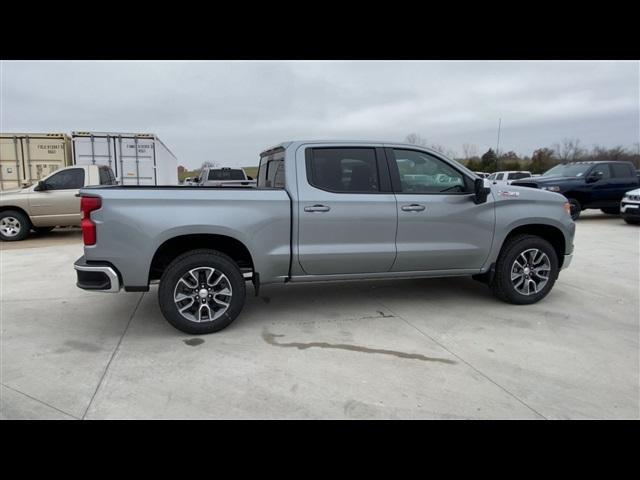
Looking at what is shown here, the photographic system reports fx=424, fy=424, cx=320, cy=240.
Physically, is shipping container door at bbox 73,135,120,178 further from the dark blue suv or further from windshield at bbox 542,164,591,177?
windshield at bbox 542,164,591,177

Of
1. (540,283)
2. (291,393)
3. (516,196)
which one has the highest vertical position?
(516,196)

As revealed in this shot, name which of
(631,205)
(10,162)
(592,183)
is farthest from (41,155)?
(631,205)

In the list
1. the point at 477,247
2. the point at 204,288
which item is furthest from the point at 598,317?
the point at 204,288

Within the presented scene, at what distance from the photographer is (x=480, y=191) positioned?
184 inches

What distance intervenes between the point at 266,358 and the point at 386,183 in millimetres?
2244

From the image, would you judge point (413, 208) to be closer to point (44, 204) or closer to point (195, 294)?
point (195, 294)

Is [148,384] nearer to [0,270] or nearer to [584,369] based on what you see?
[584,369]

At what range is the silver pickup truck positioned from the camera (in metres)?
3.97

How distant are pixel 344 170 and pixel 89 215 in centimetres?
254

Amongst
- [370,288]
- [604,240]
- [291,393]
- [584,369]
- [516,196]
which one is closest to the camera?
[291,393]

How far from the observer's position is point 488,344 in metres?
4.05

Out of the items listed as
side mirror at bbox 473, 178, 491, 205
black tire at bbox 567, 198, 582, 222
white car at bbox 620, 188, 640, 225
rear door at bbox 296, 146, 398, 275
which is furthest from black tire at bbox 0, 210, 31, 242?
white car at bbox 620, 188, 640, 225

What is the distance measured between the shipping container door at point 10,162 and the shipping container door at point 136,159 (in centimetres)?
285

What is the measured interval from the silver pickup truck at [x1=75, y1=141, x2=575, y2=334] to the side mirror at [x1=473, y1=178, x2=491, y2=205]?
0.01m
